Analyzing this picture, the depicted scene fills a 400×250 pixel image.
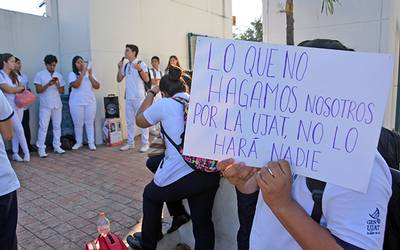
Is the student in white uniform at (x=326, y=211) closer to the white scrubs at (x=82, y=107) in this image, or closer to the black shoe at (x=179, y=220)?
the black shoe at (x=179, y=220)

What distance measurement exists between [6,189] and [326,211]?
1.86m

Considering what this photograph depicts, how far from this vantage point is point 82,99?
727cm

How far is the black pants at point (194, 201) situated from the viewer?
8.58 ft

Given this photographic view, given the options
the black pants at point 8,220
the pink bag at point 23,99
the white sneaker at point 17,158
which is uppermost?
the pink bag at point 23,99

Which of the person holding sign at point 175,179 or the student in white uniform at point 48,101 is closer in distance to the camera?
the person holding sign at point 175,179

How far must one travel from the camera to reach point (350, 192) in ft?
3.22

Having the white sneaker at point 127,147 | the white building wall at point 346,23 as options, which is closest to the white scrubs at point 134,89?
the white sneaker at point 127,147

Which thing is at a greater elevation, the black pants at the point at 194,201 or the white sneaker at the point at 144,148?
the black pants at the point at 194,201

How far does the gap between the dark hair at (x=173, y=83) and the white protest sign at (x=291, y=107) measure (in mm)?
1575

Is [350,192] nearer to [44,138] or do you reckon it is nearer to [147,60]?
[44,138]

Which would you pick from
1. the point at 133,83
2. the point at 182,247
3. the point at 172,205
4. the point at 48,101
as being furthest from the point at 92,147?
the point at 182,247

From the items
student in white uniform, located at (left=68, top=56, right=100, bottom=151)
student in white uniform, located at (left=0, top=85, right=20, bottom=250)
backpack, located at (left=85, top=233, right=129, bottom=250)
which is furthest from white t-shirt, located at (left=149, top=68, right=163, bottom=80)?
student in white uniform, located at (left=0, top=85, right=20, bottom=250)

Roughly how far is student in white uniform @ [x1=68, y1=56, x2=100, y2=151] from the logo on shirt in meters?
6.89

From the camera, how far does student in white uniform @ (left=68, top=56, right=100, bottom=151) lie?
283 inches
